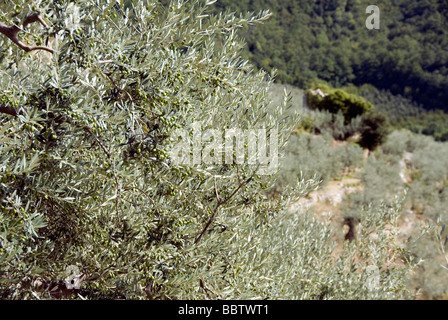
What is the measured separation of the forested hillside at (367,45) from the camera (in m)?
51.5

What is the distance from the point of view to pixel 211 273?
358cm

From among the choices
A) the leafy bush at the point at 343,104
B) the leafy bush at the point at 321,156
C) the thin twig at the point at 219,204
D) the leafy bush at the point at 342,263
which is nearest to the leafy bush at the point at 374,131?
the leafy bush at the point at 321,156

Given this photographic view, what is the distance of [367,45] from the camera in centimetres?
5647

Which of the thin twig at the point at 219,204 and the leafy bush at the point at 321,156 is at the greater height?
the thin twig at the point at 219,204

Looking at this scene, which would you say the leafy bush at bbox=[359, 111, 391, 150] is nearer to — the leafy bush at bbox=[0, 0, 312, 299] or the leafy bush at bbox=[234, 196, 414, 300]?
the leafy bush at bbox=[234, 196, 414, 300]

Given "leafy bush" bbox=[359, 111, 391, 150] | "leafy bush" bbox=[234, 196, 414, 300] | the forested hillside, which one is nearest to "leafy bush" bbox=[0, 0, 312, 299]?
"leafy bush" bbox=[234, 196, 414, 300]

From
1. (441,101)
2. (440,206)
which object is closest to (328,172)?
(440,206)

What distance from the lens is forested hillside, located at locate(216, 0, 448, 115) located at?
51.5 metres

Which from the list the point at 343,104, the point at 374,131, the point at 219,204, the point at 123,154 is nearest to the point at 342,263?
the point at 219,204

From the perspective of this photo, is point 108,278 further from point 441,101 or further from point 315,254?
point 441,101

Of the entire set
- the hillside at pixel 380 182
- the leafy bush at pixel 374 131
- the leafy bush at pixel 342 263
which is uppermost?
the leafy bush at pixel 342 263

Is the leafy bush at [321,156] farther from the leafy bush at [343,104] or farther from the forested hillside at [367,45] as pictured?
the forested hillside at [367,45]

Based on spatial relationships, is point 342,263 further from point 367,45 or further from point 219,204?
point 367,45

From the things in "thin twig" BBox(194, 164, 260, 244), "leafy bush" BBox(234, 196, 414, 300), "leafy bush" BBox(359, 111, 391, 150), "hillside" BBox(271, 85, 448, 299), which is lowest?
"hillside" BBox(271, 85, 448, 299)
